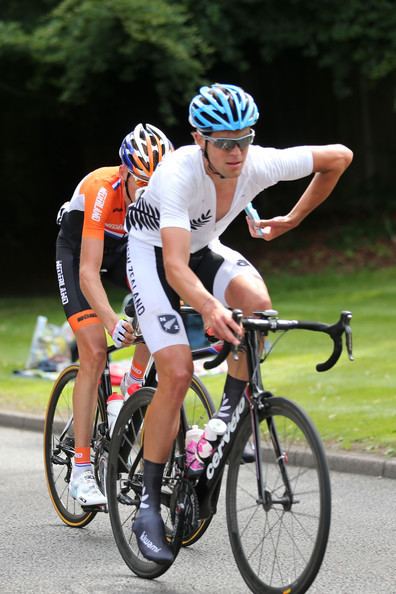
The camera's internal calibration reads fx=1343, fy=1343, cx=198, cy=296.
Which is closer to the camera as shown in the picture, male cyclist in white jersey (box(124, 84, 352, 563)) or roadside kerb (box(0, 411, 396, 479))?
male cyclist in white jersey (box(124, 84, 352, 563))

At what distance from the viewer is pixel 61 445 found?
23.1ft

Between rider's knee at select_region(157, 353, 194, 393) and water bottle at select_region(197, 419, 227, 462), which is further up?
rider's knee at select_region(157, 353, 194, 393)

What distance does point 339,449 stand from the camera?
29.2 feet

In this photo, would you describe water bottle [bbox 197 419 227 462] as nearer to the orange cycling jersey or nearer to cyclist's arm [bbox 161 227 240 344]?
cyclist's arm [bbox 161 227 240 344]

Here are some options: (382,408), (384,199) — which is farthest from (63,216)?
(384,199)

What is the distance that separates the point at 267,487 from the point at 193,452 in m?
0.60

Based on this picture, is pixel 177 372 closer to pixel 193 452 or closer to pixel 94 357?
pixel 193 452

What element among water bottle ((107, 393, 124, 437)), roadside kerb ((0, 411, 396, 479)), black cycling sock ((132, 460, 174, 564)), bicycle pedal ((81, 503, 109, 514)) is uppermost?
water bottle ((107, 393, 124, 437))

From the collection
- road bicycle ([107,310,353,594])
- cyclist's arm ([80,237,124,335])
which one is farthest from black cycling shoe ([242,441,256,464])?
cyclist's arm ([80,237,124,335])

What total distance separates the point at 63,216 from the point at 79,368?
818 millimetres

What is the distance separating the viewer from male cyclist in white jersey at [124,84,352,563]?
17.3ft

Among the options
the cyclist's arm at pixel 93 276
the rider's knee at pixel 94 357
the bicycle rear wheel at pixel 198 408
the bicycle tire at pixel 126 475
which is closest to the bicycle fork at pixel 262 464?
the bicycle tire at pixel 126 475

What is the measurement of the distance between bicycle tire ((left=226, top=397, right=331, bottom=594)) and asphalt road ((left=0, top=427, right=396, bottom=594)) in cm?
36

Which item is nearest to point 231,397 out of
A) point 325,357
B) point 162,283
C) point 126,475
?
point 162,283
